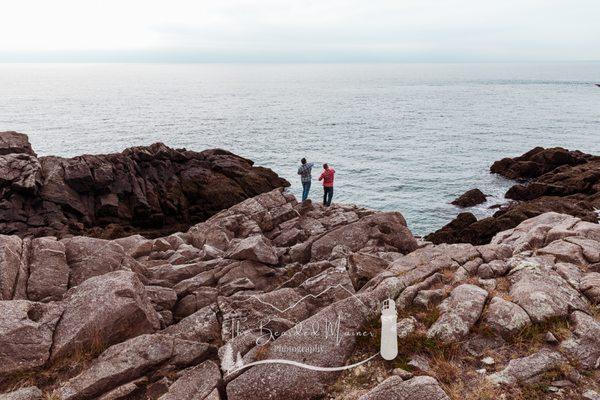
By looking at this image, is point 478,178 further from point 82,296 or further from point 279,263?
point 82,296

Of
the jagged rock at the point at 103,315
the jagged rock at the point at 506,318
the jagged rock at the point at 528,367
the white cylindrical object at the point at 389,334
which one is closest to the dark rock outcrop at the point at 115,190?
the jagged rock at the point at 103,315

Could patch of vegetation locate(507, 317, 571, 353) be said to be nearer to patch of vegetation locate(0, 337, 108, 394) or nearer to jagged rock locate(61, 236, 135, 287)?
patch of vegetation locate(0, 337, 108, 394)

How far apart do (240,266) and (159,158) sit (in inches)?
1091

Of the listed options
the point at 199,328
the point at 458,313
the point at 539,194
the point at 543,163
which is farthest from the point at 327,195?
the point at 543,163

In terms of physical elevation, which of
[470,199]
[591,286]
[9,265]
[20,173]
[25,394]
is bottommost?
[470,199]

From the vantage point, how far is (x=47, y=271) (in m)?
13.5

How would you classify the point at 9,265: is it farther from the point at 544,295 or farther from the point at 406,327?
the point at 544,295

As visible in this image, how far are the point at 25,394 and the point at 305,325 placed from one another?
6.38m

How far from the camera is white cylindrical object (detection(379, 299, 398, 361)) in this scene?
369 inches

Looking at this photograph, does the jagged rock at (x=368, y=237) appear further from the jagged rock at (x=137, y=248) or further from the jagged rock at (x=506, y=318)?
the jagged rock at (x=506, y=318)

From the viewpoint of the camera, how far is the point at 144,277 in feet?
51.5

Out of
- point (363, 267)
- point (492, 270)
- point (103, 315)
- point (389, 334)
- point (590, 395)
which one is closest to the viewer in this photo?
point (590, 395)

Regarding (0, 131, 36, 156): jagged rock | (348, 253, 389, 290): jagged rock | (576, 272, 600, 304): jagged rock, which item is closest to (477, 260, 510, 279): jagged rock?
(576, 272, 600, 304): jagged rock

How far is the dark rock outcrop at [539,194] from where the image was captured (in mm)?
27844
